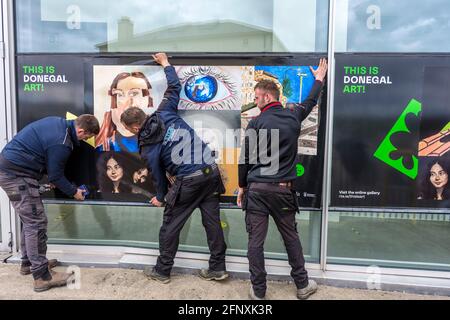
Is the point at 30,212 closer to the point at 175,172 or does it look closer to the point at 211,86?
the point at 175,172

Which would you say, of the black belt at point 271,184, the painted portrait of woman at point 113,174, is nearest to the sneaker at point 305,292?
the black belt at point 271,184

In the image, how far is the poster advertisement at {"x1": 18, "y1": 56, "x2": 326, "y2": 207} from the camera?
3.41 metres

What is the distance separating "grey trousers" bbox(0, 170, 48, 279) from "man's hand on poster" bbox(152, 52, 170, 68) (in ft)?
5.42

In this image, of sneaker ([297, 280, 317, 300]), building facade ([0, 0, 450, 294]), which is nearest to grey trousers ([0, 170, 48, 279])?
building facade ([0, 0, 450, 294])

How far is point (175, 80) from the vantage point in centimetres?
337

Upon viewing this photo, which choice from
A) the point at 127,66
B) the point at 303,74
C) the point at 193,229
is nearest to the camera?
the point at 303,74

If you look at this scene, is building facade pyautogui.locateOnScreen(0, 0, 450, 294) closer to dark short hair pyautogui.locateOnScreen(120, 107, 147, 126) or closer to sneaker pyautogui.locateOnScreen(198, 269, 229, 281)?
sneaker pyautogui.locateOnScreen(198, 269, 229, 281)

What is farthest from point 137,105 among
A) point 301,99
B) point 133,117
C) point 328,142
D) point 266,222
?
point 328,142

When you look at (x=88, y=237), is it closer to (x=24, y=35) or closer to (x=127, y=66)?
(x=127, y=66)

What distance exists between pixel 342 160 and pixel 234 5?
1.92m

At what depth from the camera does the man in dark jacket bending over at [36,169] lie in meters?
3.11

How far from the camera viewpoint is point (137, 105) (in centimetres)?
363

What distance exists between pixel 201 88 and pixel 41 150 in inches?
63.6

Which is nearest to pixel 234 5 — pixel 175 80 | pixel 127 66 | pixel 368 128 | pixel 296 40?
pixel 296 40
